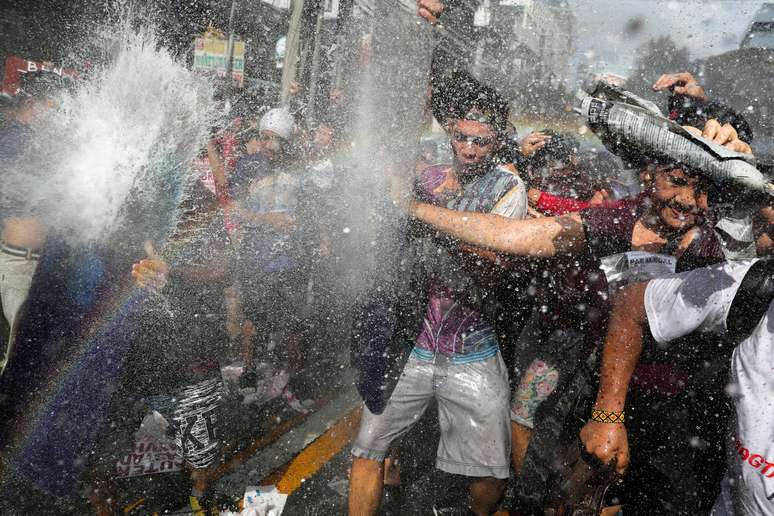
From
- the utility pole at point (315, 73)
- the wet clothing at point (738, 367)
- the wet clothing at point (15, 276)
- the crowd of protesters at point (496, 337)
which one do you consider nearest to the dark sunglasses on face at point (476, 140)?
the crowd of protesters at point (496, 337)

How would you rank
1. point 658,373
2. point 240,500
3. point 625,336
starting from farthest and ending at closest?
point 240,500
point 658,373
point 625,336

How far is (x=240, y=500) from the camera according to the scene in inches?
109

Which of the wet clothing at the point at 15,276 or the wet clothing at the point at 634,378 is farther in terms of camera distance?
the wet clothing at the point at 15,276

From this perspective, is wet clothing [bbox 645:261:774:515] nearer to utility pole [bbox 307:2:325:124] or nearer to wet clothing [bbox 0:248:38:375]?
wet clothing [bbox 0:248:38:375]

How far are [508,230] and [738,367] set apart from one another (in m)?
0.99

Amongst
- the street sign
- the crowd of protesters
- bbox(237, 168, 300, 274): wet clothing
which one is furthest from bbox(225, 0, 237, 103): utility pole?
the crowd of protesters

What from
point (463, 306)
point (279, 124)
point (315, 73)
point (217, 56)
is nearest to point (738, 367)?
point (463, 306)

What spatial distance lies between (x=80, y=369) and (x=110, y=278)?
54 centimetres

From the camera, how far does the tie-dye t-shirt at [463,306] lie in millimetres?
2438

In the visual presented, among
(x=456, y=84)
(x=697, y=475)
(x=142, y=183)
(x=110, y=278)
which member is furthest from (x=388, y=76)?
(x=697, y=475)

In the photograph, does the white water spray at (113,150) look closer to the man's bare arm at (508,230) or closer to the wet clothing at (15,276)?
the wet clothing at (15,276)

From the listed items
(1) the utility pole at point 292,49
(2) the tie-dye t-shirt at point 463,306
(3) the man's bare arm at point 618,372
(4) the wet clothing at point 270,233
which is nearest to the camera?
(3) the man's bare arm at point 618,372

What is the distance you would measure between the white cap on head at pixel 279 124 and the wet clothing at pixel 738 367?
343 cm

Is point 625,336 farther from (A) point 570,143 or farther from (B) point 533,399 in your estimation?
(A) point 570,143
